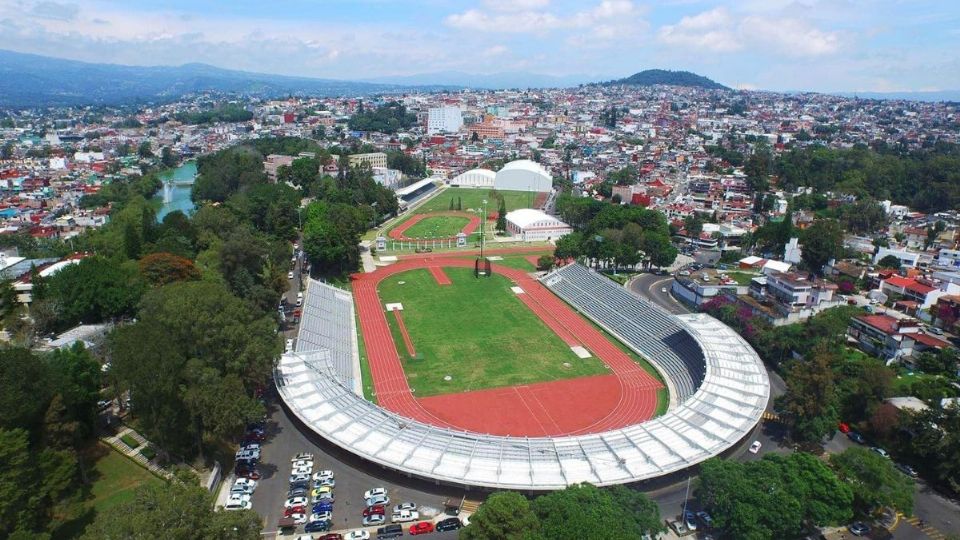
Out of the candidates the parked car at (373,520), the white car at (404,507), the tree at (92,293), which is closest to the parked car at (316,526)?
the parked car at (373,520)

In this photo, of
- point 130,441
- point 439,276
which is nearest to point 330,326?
point 130,441

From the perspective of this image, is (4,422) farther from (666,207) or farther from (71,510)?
(666,207)

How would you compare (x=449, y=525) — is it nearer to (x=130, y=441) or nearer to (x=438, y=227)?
(x=130, y=441)

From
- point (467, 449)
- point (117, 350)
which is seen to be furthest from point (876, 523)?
point (117, 350)

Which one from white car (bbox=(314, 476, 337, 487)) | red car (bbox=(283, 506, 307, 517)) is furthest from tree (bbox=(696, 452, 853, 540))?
red car (bbox=(283, 506, 307, 517))

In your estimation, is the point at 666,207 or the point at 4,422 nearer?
the point at 4,422
